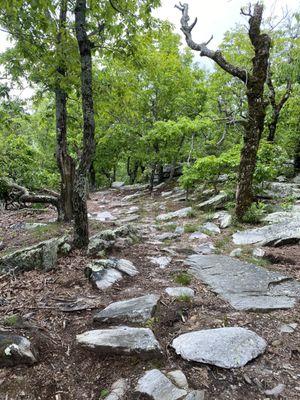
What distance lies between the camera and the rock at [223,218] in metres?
8.10

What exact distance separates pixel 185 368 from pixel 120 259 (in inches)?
113

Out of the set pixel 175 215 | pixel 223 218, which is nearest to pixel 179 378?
pixel 223 218

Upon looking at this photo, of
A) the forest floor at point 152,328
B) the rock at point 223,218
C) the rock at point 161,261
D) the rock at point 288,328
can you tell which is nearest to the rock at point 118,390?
the forest floor at point 152,328

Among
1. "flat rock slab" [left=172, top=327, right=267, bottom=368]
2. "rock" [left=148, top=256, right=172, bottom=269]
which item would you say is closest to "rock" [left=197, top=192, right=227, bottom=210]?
"rock" [left=148, top=256, right=172, bottom=269]

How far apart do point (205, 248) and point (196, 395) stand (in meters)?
4.32

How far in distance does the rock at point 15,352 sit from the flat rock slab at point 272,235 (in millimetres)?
5142

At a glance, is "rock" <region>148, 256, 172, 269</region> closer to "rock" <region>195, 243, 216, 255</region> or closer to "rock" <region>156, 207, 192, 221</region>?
"rock" <region>195, 243, 216, 255</region>

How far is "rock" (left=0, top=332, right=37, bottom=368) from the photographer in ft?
8.66

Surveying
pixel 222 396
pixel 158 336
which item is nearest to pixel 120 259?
pixel 158 336

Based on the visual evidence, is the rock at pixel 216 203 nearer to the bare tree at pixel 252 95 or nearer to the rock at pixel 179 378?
the bare tree at pixel 252 95

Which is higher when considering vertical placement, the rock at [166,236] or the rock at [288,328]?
the rock at [288,328]

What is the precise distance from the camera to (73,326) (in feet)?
11.0

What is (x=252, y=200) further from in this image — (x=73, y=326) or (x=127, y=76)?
(x=73, y=326)

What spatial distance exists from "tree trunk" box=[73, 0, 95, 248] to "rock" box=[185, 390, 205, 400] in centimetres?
392
